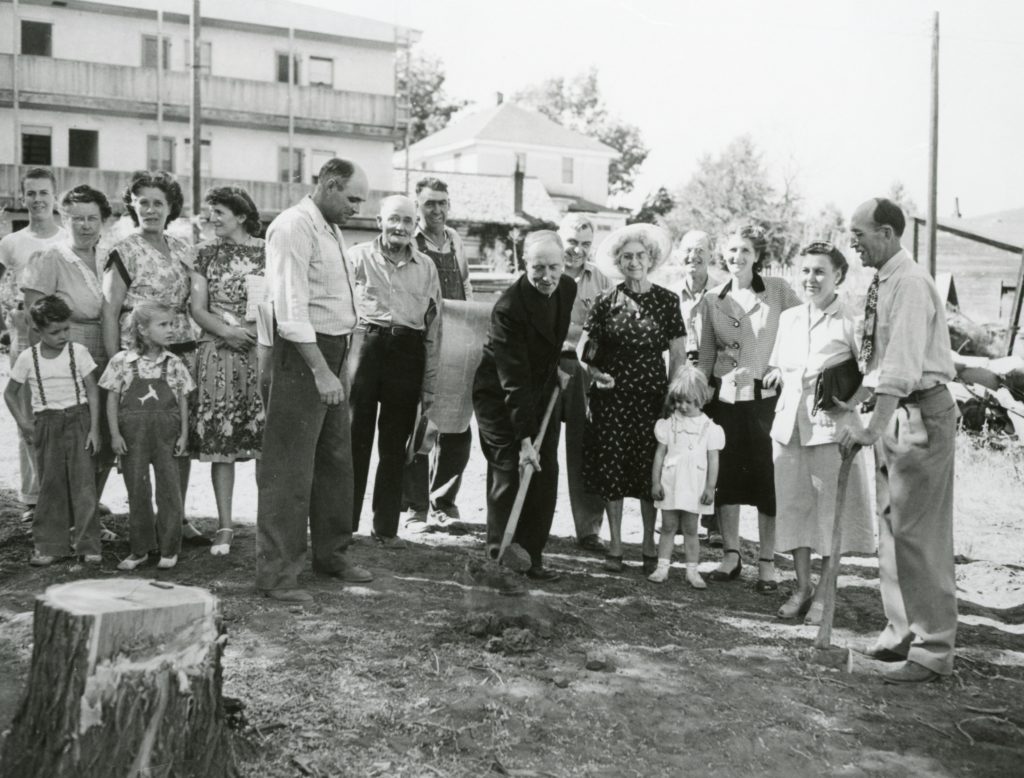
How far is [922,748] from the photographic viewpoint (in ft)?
12.4

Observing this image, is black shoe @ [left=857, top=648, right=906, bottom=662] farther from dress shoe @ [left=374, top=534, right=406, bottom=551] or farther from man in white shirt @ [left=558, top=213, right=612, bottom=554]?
→ dress shoe @ [left=374, top=534, right=406, bottom=551]

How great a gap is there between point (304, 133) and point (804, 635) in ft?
95.4

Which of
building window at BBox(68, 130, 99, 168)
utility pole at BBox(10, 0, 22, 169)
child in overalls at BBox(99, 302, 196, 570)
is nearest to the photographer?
child in overalls at BBox(99, 302, 196, 570)

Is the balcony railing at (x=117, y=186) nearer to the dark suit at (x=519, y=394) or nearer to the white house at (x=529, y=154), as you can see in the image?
the white house at (x=529, y=154)

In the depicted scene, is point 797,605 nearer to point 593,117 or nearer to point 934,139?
point 934,139

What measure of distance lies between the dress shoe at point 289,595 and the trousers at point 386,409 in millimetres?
1073

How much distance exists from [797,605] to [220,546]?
328cm

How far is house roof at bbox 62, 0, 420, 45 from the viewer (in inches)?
1135

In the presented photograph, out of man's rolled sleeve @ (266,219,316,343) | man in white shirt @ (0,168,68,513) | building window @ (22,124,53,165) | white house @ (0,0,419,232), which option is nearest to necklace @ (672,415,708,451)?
man's rolled sleeve @ (266,219,316,343)

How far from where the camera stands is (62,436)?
5.66m

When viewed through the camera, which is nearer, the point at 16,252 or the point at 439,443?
the point at 16,252

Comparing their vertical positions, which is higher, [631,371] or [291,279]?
[291,279]

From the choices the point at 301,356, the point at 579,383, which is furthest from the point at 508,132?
the point at 301,356

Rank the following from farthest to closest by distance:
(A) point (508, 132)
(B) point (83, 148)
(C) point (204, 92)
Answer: (A) point (508, 132) < (C) point (204, 92) < (B) point (83, 148)
